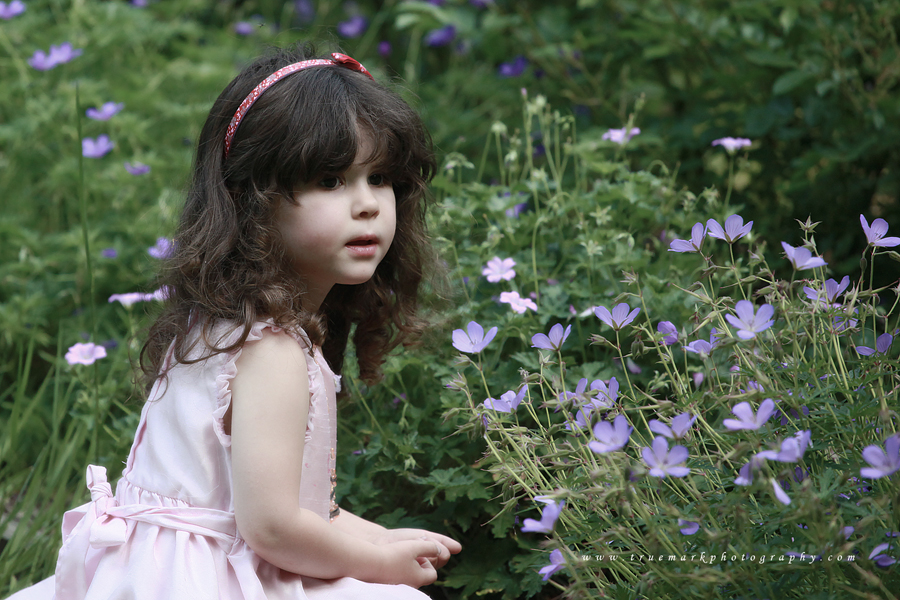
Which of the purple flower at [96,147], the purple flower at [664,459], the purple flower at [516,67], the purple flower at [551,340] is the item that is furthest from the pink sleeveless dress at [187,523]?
the purple flower at [516,67]

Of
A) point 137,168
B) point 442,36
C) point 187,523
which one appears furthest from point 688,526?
point 442,36

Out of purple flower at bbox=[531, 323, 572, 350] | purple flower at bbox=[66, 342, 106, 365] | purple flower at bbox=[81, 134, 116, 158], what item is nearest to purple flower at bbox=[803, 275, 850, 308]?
purple flower at bbox=[531, 323, 572, 350]

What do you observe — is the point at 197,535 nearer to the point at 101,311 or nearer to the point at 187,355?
the point at 187,355

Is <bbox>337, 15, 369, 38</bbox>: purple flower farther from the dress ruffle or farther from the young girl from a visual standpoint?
the dress ruffle

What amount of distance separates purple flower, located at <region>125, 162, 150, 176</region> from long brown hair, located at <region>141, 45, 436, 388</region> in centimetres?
131

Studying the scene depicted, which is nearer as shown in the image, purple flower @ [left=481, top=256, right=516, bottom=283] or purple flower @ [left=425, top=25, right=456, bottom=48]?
purple flower @ [left=481, top=256, right=516, bottom=283]

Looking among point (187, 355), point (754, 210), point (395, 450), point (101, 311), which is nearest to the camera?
point (187, 355)

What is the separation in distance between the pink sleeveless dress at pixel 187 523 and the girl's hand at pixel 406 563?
0.06 meters

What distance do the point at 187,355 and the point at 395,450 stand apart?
530mm

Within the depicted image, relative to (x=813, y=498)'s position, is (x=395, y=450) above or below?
below

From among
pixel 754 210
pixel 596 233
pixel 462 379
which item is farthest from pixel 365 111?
pixel 754 210

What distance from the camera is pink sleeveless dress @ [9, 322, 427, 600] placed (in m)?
1.23

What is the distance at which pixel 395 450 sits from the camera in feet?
Result: 5.53

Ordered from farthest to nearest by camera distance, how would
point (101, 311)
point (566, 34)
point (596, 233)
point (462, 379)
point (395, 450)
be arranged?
point (566, 34)
point (101, 311)
point (596, 233)
point (395, 450)
point (462, 379)
